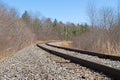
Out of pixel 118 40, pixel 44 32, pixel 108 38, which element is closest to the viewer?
pixel 118 40

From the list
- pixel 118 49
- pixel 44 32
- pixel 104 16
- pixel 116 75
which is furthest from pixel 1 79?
pixel 44 32

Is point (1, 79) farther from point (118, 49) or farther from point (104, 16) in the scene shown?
point (104, 16)

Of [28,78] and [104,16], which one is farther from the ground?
[104,16]

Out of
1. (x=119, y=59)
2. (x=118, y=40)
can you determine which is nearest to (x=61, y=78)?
(x=119, y=59)

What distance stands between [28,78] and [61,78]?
1255mm

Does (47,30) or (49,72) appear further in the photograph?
(47,30)

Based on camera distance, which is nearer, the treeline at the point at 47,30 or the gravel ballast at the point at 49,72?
the gravel ballast at the point at 49,72

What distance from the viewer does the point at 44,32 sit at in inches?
5832

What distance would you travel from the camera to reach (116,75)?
8930mm

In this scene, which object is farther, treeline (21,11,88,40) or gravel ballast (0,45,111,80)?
treeline (21,11,88,40)

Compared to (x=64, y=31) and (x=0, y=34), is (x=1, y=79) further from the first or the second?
(x=64, y=31)

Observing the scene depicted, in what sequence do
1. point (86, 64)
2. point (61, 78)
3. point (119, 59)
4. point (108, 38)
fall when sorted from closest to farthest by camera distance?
point (61, 78), point (86, 64), point (119, 59), point (108, 38)

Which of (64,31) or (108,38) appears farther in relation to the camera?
(64,31)

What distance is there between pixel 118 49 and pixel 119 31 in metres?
6.31
